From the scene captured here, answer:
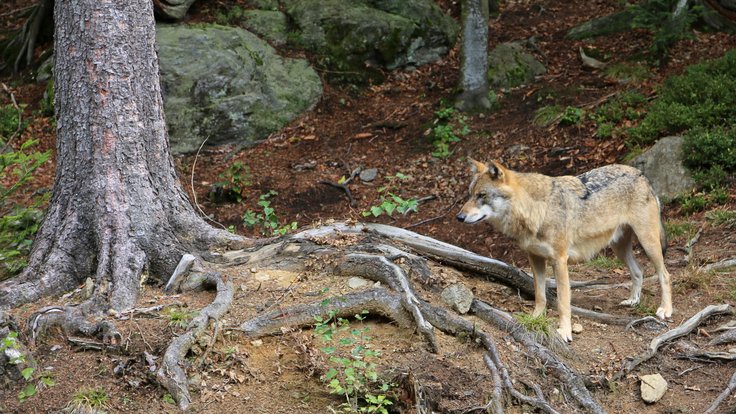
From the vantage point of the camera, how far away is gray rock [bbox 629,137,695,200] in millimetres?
12023

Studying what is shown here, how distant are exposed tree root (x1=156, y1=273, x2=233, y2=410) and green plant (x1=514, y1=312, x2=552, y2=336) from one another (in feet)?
9.29

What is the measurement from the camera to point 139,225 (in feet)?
24.0

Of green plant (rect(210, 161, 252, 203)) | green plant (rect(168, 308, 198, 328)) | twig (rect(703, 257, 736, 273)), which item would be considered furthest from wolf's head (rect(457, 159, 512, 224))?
green plant (rect(210, 161, 252, 203))

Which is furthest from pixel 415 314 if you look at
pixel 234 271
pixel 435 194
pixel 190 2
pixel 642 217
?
pixel 190 2

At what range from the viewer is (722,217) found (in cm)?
1067

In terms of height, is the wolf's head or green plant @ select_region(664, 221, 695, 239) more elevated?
the wolf's head

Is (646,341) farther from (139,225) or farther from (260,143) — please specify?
(260,143)

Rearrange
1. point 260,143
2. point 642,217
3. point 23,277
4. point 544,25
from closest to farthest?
point 23,277
point 642,217
point 260,143
point 544,25

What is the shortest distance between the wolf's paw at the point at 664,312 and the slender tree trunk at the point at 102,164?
16.8ft

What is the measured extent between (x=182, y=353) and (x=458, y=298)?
2685 mm

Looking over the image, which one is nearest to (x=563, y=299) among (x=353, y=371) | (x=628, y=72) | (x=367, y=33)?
(x=353, y=371)

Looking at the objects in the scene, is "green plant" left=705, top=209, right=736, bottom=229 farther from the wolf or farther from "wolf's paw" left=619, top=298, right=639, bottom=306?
"wolf's paw" left=619, top=298, right=639, bottom=306

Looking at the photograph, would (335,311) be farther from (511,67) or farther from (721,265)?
(511,67)

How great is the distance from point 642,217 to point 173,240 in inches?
203
